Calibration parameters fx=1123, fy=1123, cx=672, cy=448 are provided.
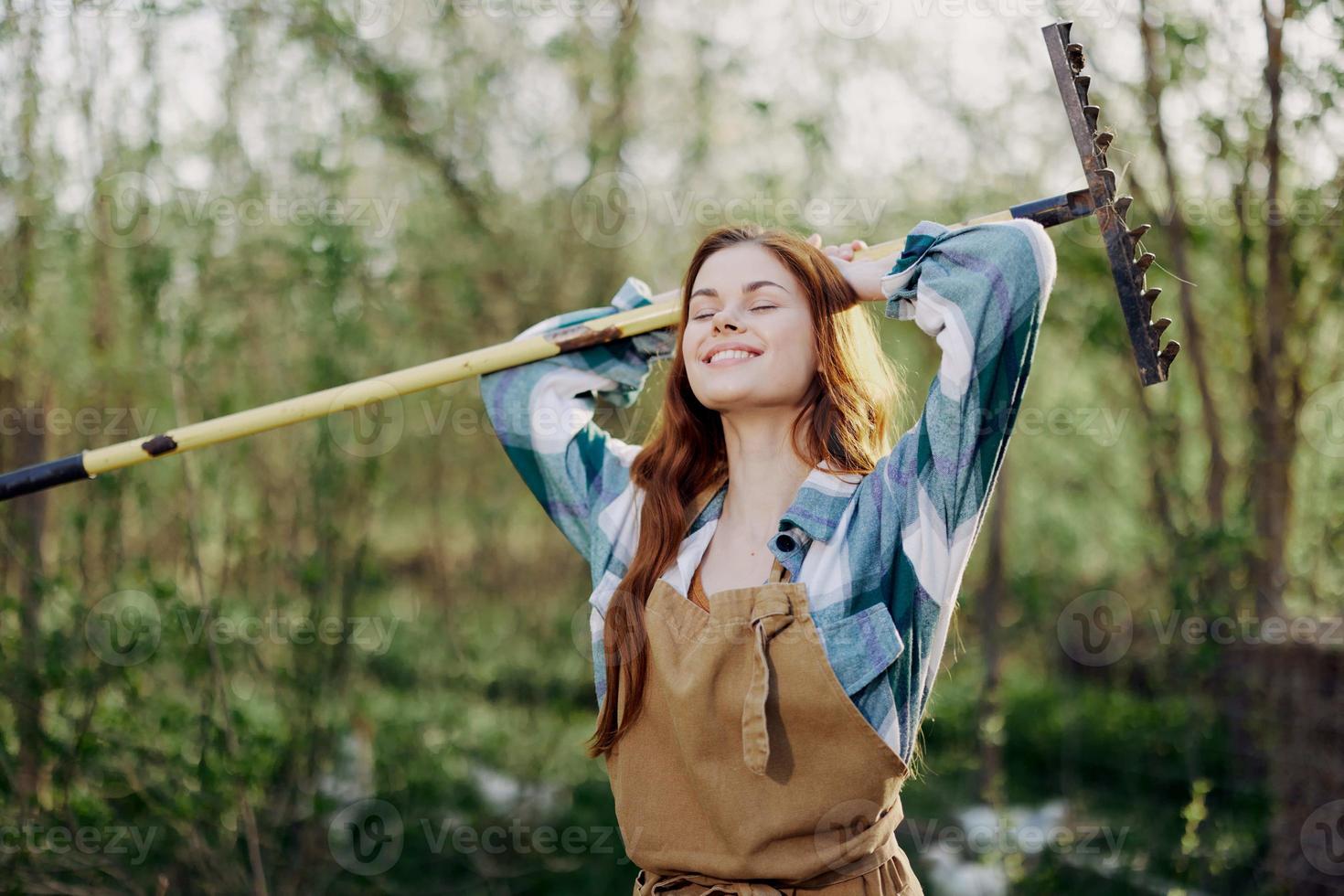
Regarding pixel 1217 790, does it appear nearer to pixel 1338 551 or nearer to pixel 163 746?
pixel 1338 551

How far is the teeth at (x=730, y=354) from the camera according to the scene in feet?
6.27

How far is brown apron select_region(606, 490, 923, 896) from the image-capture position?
169cm

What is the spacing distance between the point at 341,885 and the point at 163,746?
0.84m

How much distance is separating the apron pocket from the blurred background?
33.7 inches

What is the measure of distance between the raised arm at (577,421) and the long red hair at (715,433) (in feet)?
0.27

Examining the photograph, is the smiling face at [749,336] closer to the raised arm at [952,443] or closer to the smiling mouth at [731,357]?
the smiling mouth at [731,357]

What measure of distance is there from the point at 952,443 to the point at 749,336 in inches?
15.9

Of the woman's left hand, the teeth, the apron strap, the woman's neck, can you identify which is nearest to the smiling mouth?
the teeth

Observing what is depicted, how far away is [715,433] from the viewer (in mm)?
2146

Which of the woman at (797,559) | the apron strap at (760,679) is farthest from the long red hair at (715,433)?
the apron strap at (760,679)

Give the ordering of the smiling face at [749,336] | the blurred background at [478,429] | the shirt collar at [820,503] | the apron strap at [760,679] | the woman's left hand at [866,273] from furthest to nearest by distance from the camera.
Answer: the blurred background at [478,429] → the woman's left hand at [866,273] → the smiling face at [749,336] → the shirt collar at [820,503] → the apron strap at [760,679]

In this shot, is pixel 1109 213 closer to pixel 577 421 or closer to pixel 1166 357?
pixel 1166 357

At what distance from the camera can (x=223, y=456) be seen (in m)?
3.82

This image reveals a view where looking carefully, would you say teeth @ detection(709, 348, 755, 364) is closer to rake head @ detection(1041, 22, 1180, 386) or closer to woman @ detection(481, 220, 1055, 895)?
woman @ detection(481, 220, 1055, 895)
